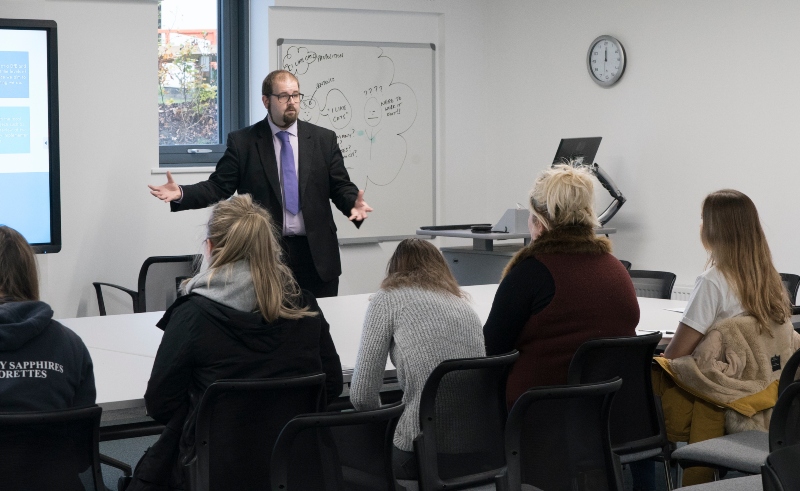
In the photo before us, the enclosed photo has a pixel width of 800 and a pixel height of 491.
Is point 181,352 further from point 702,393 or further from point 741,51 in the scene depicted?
point 741,51

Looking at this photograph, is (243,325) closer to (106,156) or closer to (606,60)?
(106,156)

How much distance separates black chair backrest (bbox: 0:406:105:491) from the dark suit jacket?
2.48 m

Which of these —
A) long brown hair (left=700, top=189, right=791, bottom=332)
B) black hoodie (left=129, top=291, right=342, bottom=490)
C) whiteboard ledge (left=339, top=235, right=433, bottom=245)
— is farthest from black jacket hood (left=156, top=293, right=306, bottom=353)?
whiteboard ledge (left=339, top=235, right=433, bottom=245)

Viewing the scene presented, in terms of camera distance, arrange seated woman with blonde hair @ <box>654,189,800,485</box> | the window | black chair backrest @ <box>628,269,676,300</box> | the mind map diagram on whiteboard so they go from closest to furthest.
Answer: seated woman with blonde hair @ <box>654,189,800,485</box>, black chair backrest @ <box>628,269,676,300</box>, the window, the mind map diagram on whiteboard

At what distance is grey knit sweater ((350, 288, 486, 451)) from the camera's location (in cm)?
262

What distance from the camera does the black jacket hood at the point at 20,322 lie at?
2.25m

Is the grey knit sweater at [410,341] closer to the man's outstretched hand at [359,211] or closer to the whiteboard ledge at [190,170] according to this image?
the man's outstretched hand at [359,211]

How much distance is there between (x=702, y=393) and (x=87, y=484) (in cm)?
185

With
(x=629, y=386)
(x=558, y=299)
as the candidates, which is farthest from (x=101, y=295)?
(x=629, y=386)

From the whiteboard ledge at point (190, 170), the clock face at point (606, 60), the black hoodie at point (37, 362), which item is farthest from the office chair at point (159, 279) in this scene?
the clock face at point (606, 60)

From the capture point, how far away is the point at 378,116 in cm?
665

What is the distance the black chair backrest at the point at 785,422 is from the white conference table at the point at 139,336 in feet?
2.98

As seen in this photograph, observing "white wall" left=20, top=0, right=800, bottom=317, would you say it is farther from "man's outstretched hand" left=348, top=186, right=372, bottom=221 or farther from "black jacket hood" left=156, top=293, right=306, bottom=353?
"black jacket hood" left=156, top=293, right=306, bottom=353

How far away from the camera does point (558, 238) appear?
2.87 metres
